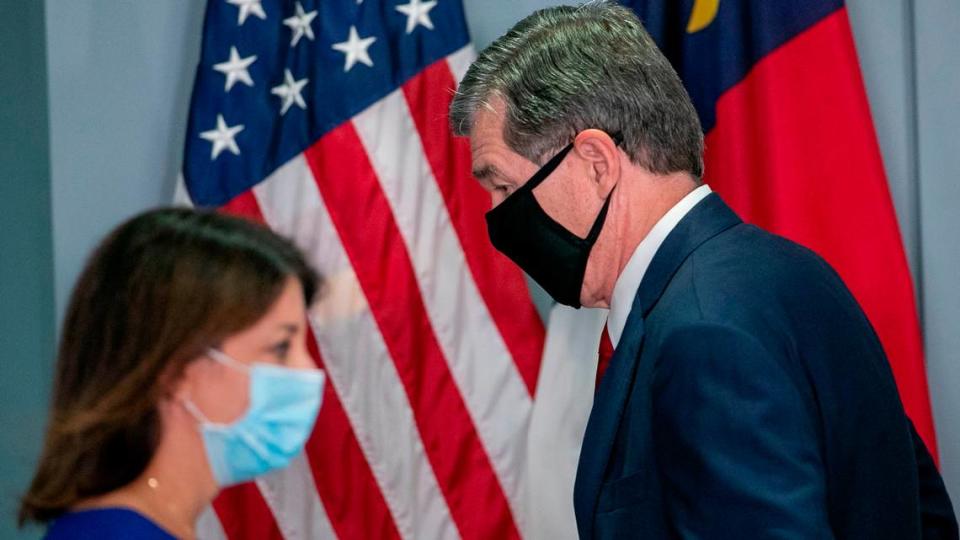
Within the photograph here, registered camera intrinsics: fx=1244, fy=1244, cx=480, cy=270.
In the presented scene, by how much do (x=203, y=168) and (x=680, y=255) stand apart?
1563 millimetres

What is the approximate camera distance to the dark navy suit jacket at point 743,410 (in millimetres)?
1417

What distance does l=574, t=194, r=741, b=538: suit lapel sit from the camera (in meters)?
1.62

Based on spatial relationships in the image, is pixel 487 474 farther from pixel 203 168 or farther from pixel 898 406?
pixel 898 406

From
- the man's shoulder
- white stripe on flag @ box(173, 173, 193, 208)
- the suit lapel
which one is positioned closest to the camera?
the man's shoulder

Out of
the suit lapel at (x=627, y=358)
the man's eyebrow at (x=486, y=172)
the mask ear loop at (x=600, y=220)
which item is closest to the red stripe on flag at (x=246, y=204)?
the man's eyebrow at (x=486, y=172)

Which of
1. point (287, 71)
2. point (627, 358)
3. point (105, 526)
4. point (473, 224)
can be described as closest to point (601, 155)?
point (627, 358)

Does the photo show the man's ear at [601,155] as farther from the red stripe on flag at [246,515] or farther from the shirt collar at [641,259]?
the red stripe on flag at [246,515]

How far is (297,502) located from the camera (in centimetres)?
290

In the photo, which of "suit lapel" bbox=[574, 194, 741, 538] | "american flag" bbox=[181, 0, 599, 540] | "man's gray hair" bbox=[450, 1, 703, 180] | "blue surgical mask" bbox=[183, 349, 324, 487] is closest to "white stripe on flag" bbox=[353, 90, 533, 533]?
"american flag" bbox=[181, 0, 599, 540]

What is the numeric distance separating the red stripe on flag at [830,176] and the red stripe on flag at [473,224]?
1.72ft

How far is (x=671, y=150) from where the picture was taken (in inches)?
69.4

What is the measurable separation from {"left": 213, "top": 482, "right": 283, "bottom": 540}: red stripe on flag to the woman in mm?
1512

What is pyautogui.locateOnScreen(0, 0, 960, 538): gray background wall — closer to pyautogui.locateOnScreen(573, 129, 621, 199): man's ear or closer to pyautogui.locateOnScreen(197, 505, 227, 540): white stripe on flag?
pyautogui.locateOnScreen(197, 505, 227, 540): white stripe on flag

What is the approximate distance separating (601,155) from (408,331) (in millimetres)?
1170
